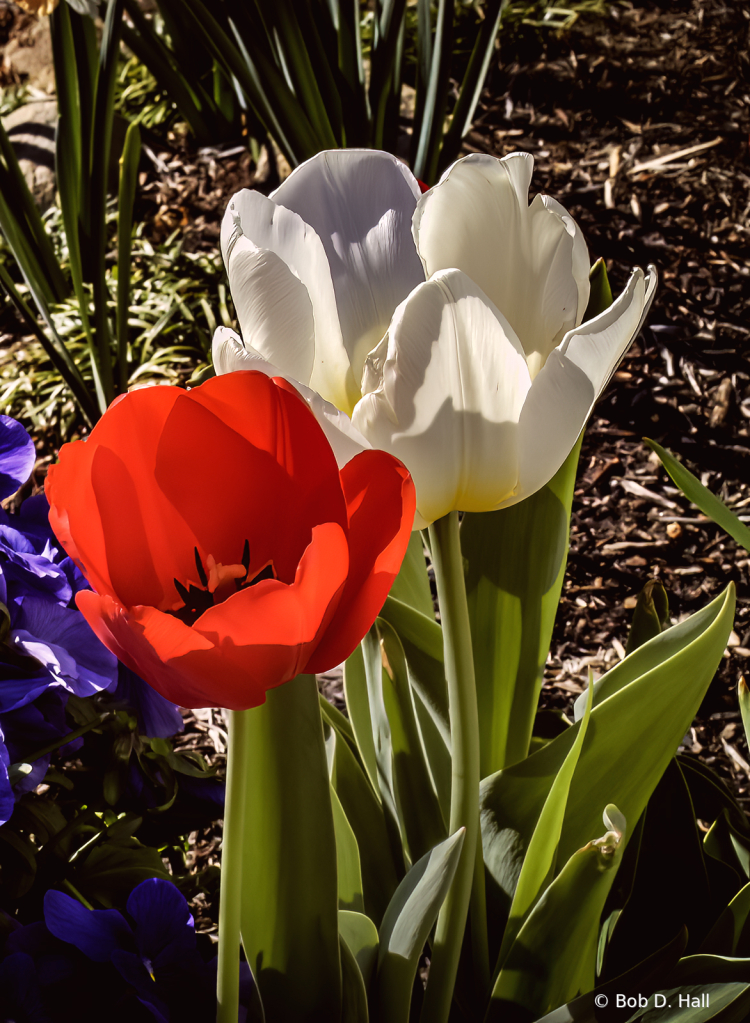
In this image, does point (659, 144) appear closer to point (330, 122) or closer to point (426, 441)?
point (330, 122)

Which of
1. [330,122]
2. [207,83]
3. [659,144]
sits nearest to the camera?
[330,122]

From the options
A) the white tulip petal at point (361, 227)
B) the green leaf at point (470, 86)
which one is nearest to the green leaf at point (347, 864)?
the white tulip petal at point (361, 227)

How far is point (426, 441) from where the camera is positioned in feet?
1.35

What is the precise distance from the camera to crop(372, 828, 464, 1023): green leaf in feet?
1.60

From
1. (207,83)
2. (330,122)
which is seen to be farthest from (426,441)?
(207,83)

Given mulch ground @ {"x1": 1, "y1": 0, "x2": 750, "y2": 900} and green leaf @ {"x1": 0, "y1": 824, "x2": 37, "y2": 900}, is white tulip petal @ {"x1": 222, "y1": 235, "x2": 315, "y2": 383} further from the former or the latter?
mulch ground @ {"x1": 1, "y1": 0, "x2": 750, "y2": 900}

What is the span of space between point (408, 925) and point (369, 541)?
306 mm

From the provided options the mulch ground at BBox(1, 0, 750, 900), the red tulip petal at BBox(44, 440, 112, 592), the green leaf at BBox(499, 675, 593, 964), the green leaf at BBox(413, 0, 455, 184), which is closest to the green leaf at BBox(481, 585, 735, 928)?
Answer: the green leaf at BBox(499, 675, 593, 964)

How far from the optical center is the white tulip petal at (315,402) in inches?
15.0

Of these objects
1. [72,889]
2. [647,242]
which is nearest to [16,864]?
[72,889]

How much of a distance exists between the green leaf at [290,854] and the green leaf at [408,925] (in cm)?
4

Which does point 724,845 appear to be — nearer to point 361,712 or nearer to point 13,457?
point 361,712

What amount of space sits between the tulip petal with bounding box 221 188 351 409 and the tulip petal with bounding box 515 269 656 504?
0.43ft

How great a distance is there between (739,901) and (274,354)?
547 millimetres
